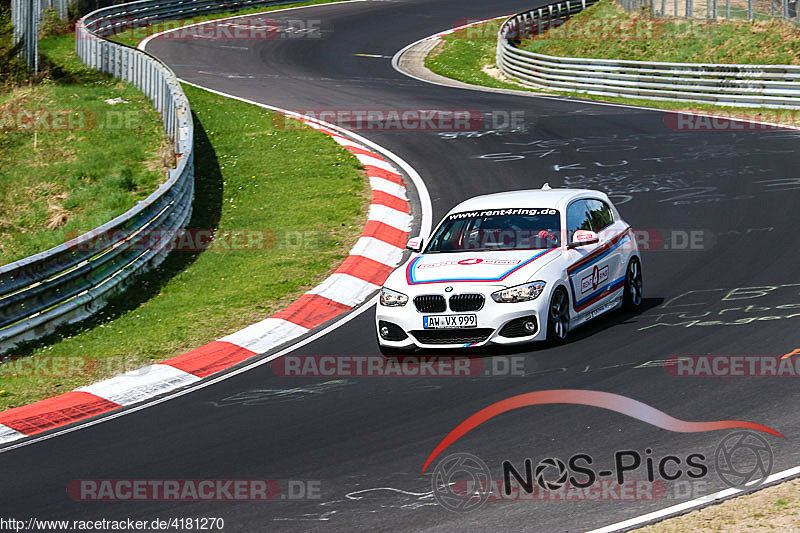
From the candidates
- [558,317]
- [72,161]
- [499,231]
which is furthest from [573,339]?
[72,161]

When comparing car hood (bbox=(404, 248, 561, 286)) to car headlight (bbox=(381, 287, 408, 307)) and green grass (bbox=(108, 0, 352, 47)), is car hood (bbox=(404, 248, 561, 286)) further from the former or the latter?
green grass (bbox=(108, 0, 352, 47))

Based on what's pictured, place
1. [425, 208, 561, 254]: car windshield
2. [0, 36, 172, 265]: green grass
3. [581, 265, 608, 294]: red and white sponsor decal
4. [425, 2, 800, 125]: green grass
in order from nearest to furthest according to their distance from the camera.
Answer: [581, 265, 608, 294]: red and white sponsor decal < [425, 208, 561, 254]: car windshield < [0, 36, 172, 265]: green grass < [425, 2, 800, 125]: green grass

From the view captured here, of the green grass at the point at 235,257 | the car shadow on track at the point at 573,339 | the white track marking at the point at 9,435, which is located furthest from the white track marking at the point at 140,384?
the car shadow on track at the point at 573,339

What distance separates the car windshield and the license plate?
45.9 inches

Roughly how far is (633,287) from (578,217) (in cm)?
107

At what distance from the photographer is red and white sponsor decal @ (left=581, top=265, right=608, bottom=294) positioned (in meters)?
10.7

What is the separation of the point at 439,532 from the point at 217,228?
1057cm

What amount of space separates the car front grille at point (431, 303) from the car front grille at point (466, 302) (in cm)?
10

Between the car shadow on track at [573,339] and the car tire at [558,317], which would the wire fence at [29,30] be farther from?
the car tire at [558,317]

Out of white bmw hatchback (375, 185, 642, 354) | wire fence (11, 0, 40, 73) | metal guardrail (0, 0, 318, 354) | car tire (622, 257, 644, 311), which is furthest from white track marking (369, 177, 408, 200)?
wire fence (11, 0, 40, 73)

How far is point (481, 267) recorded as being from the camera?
10.3 meters

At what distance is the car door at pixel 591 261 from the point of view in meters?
10.6

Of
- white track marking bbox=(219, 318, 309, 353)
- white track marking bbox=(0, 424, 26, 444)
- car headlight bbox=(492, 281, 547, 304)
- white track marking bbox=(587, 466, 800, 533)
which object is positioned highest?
car headlight bbox=(492, 281, 547, 304)

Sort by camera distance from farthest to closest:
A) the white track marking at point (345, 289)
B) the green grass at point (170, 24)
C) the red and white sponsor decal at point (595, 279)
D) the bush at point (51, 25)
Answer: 1. the green grass at point (170, 24)
2. the bush at point (51, 25)
3. the white track marking at point (345, 289)
4. the red and white sponsor decal at point (595, 279)
